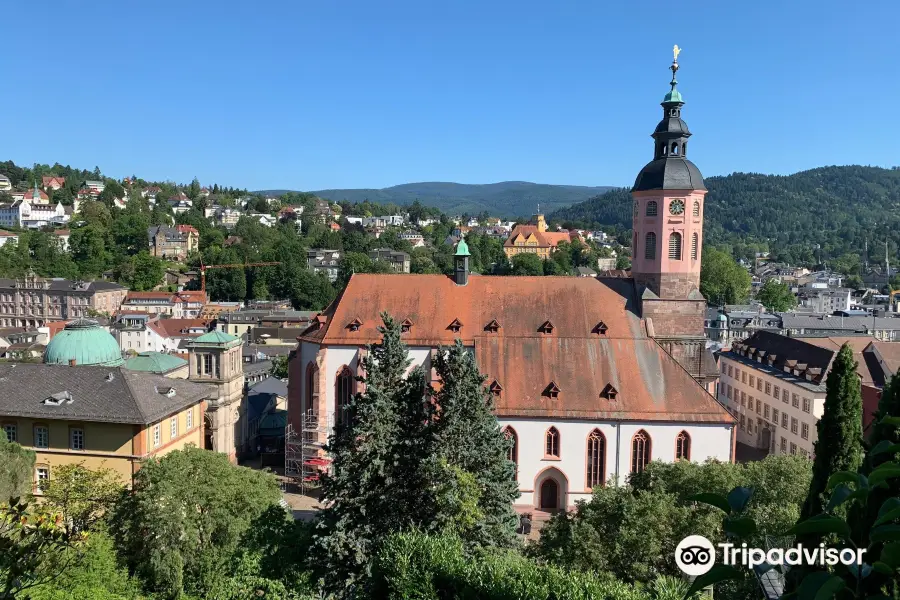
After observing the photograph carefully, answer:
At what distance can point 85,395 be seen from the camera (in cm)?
3262

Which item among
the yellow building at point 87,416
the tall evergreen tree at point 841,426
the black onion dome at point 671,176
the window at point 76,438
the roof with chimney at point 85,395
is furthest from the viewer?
the black onion dome at point 671,176

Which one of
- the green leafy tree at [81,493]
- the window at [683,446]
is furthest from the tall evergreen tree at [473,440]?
the green leafy tree at [81,493]

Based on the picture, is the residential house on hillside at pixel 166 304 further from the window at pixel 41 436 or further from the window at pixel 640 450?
the window at pixel 640 450

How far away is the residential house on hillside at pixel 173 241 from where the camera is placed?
151m

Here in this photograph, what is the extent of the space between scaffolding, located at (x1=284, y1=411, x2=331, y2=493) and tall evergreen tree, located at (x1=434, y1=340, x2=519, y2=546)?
17.9 meters

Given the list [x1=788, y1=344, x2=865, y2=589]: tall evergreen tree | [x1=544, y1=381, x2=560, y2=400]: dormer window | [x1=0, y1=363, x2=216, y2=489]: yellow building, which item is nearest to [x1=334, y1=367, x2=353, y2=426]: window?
[x1=0, y1=363, x2=216, y2=489]: yellow building

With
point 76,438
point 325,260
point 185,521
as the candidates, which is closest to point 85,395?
point 76,438

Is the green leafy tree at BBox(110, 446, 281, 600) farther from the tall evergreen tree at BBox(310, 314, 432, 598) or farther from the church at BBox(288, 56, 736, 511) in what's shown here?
the church at BBox(288, 56, 736, 511)

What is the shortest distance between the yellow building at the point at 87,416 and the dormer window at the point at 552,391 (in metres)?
18.9

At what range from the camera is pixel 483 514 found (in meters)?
21.8

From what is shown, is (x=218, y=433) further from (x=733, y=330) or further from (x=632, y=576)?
(x=733, y=330)

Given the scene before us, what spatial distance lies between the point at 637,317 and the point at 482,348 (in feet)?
31.4

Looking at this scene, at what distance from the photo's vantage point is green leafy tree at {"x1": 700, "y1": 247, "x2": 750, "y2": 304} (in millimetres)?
Result: 125125

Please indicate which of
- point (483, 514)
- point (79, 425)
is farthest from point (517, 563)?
point (79, 425)
